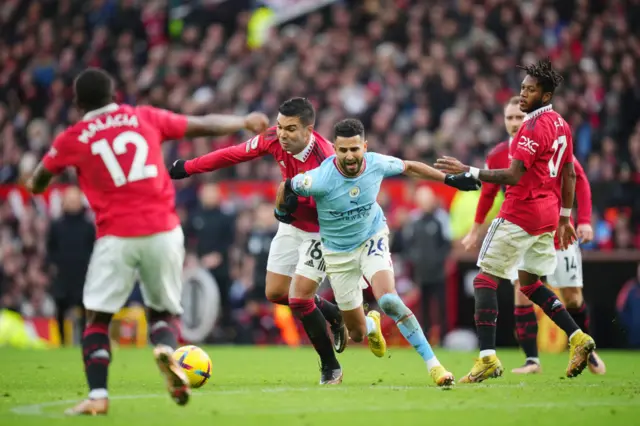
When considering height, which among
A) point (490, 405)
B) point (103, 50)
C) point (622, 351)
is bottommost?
point (622, 351)

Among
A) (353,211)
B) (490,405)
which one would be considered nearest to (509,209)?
(353,211)

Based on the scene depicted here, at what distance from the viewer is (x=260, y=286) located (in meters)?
17.7

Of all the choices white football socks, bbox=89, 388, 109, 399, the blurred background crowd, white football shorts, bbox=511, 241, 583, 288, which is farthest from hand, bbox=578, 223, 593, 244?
the blurred background crowd

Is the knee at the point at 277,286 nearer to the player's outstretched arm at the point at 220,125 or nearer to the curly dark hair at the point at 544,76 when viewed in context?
the player's outstretched arm at the point at 220,125

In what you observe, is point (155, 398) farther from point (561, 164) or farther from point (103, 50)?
point (103, 50)

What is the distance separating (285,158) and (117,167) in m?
2.55

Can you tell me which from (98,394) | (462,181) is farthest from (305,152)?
(98,394)

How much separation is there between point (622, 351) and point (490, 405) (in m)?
8.67

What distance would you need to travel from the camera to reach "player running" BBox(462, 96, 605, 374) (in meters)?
10.8

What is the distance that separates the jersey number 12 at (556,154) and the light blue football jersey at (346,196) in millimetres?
1492

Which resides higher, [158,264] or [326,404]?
[158,264]

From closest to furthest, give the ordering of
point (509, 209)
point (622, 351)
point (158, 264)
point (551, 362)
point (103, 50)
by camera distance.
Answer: point (158, 264)
point (509, 209)
point (551, 362)
point (622, 351)
point (103, 50)

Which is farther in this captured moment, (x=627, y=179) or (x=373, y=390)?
(x=627, y=179)

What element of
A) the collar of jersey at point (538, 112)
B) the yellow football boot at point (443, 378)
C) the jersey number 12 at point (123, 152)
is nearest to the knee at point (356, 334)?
the yellow football boot at point (443, 378)
